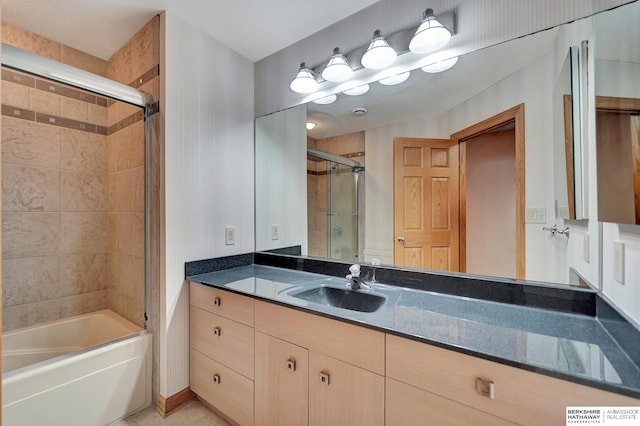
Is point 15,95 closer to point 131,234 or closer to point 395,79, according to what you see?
point 131,234

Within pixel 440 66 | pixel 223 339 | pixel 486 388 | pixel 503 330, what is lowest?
pixel 223 339

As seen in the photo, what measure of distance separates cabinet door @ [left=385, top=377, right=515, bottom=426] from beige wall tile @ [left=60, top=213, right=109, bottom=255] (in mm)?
2363

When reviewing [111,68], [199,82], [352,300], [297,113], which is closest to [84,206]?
[111,68]

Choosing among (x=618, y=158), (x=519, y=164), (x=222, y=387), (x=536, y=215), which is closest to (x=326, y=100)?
(x=519, y=164)

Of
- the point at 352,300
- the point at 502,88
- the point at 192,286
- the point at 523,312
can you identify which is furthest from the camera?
the point at 192,286

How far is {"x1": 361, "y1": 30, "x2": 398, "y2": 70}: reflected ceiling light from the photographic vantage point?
60.3 inches

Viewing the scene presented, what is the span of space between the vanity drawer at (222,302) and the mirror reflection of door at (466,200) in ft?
2.92

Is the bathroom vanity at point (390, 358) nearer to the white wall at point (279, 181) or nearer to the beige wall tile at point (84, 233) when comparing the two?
the white wall at point (279, 181)

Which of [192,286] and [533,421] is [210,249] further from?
[533,421]

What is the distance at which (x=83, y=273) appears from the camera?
85.0 inches

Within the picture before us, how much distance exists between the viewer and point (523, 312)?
1.16m

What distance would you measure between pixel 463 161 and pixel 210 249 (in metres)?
1.66

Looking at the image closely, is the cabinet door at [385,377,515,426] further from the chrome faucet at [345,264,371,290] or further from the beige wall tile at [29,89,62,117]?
the beige wall tile at [29,89,62,117]

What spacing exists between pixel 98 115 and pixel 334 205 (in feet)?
6.44
